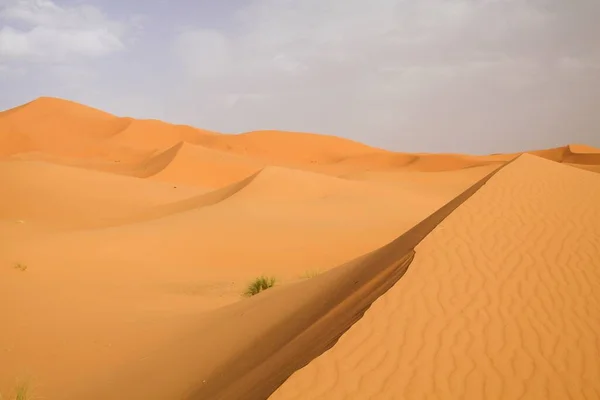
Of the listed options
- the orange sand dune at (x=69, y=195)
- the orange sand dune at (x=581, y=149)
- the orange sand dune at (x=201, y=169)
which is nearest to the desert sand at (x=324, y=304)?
the orange sand dune at (x=69, y=195)

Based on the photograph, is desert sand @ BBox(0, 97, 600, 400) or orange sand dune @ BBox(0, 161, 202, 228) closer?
desert sand @ BBox(0, 97, 600, 400)

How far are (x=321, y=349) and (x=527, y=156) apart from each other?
8.32 meters

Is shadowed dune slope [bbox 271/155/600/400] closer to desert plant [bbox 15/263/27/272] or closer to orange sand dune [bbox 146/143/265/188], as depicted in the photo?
desert plant [bbox 15/263/27/272]

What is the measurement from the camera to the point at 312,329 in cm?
547

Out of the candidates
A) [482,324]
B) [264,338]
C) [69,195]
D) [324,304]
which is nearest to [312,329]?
[324,304]

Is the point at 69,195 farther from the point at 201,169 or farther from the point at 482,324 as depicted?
the point at 482,324

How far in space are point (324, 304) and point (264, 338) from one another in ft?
2.80

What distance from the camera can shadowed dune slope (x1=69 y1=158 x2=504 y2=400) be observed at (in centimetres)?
497

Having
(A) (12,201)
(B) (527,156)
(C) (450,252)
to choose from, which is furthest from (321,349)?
(A) (12,201)

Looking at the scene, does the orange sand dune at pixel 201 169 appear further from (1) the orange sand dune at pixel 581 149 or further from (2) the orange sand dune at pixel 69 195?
(1) the orange sand dune at pixel 581 149

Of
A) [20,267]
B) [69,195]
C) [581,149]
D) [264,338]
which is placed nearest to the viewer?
[264,338]

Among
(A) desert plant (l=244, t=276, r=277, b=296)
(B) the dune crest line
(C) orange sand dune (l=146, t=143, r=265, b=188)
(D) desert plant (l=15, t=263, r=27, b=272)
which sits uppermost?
(C) orange sand dune (l=146, t=143, r=265, b=188)

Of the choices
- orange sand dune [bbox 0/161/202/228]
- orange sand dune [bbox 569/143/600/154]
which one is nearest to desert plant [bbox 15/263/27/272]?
orange sand dune [bbox 0/161/202/228]

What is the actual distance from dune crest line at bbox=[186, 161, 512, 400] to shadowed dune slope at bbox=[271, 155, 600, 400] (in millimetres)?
256
